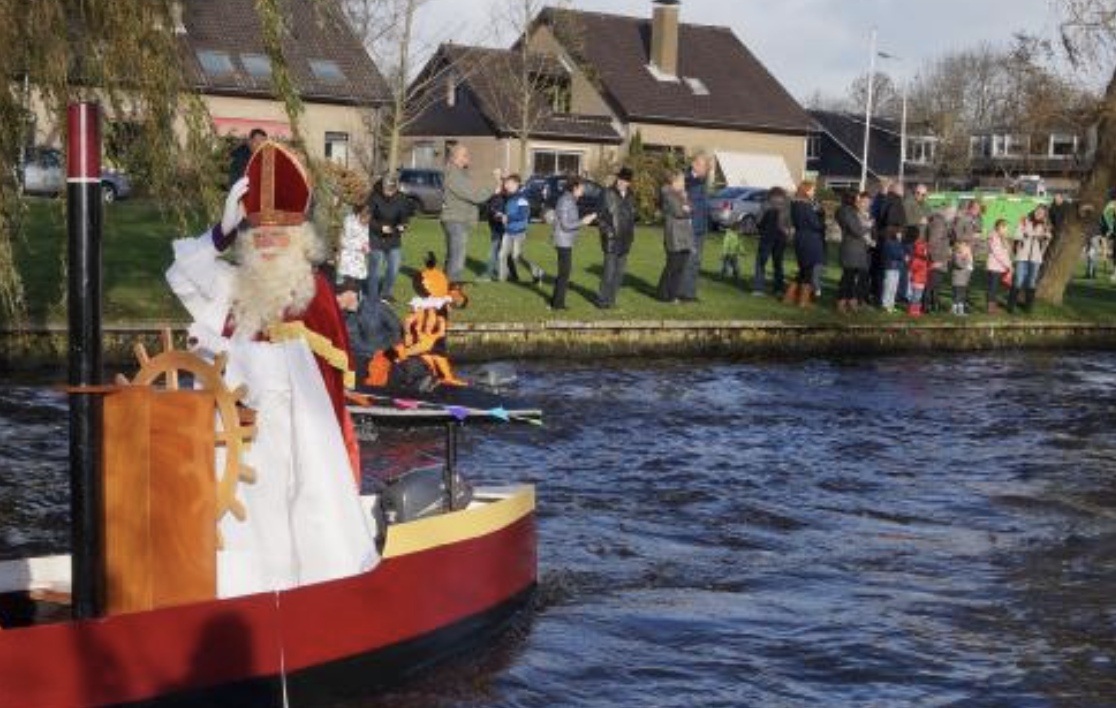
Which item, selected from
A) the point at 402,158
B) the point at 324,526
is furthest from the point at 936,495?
the point at 402,158

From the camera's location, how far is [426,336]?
1664 cm

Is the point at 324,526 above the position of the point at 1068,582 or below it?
above

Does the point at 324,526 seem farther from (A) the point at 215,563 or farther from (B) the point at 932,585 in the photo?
(B) the point at 932,585

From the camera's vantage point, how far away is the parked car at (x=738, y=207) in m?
47.8

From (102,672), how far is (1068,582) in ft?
25.0

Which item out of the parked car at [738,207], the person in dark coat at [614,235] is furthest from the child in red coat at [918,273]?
Answer: the parked car at [738,207]

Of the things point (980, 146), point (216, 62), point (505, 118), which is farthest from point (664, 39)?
point (980, 146)

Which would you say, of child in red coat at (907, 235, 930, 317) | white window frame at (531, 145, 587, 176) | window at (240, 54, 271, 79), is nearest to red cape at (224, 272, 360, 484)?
child in red coat at (907, 235, 930, 317)

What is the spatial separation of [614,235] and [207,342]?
17.0m

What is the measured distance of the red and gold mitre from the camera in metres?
8.27

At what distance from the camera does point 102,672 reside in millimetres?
7484

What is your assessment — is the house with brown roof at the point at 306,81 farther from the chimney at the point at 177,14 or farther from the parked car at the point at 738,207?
the chimney at the point at 177,14

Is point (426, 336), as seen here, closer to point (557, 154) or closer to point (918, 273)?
point (918, 273)

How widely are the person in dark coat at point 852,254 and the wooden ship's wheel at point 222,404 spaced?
20215 millimetres
